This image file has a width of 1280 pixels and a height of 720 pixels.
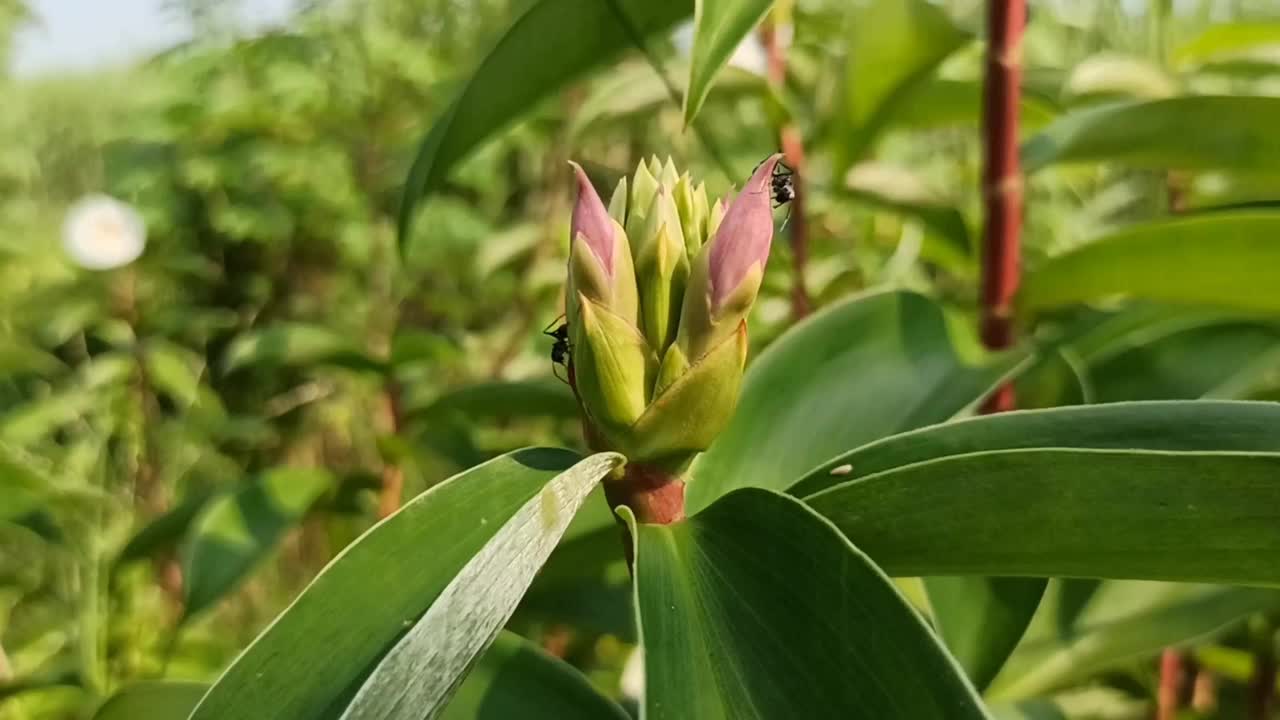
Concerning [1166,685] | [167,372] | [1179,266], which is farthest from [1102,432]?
[167,372]

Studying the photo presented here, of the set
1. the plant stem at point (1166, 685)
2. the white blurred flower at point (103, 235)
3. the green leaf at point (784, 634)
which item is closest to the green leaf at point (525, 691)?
the green leaf at point (784, 634)

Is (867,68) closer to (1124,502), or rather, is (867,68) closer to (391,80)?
(1124,502)

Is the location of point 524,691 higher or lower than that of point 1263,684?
higher

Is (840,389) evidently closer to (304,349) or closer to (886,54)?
(886,54)

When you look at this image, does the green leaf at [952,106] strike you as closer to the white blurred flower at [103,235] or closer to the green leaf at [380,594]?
the green leaf at [380,594]

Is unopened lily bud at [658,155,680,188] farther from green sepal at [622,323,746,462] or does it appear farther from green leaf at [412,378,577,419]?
green leaf at [412,378,577,419]

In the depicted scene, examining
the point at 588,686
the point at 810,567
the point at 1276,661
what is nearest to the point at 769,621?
the point at 810,567
